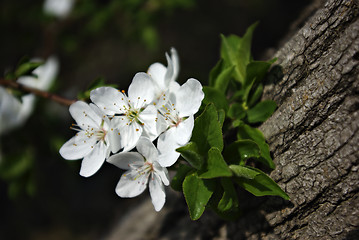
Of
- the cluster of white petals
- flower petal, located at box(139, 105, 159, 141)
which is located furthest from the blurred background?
flower petal, located at box(139, 105, 159, 141)

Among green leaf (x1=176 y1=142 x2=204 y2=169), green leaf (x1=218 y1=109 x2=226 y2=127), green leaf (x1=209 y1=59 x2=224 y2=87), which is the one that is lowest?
green leaf (x1=176 y1=142 x2=204 y2=169)

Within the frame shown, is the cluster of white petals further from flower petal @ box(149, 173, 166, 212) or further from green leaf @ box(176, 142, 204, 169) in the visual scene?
green leaf @ box(176, 142, 204, 169)

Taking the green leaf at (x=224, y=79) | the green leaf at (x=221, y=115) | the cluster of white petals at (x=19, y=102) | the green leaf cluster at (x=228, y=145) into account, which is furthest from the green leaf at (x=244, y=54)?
the cluster of white petals at (x=19, y=102)

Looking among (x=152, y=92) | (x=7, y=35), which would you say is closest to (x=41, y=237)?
(x=7, y=35)

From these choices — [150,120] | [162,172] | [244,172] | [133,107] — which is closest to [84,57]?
[133,107]

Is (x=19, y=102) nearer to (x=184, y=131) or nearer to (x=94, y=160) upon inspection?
(x=94, y=160)

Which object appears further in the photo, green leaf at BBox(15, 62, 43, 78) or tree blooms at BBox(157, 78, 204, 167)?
green leaf at BBox(15, 62, 43, 78)
